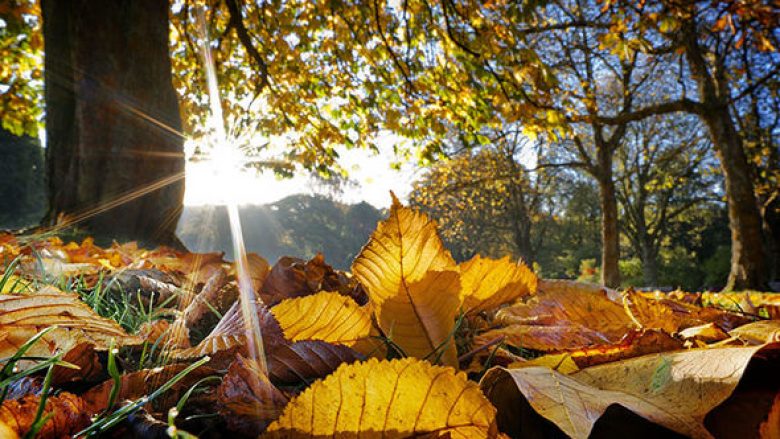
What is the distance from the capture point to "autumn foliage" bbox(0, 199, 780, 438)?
420mm

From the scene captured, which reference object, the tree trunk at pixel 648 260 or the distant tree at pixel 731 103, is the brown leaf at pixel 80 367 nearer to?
the distant tree at pixel 731 103

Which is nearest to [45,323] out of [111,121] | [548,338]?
[548,338]

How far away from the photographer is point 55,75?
4910mm

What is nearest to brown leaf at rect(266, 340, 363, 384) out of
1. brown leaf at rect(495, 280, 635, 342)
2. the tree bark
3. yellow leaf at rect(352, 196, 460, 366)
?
yellow leaf at rect(352, 196, 460, 366)

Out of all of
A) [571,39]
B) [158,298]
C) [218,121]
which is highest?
[571,39]

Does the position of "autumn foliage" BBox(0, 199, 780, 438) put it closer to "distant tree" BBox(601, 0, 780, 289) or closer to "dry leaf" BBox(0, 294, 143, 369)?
"dry leaf" BBox(0, 294, 143, 369)

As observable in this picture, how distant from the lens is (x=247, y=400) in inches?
18.9

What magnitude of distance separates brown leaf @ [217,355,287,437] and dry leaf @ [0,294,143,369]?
0.25 m

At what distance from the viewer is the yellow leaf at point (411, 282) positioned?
621 mm

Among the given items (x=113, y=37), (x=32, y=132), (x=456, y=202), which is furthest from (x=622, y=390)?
(x=456, y=202)

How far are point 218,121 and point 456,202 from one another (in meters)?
19.8

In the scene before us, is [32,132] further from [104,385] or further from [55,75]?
[104,385]

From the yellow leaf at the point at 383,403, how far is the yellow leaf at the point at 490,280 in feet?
1.39

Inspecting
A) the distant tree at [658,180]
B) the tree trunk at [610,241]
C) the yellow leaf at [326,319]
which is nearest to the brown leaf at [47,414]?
the yellow leaf at [326,319]
